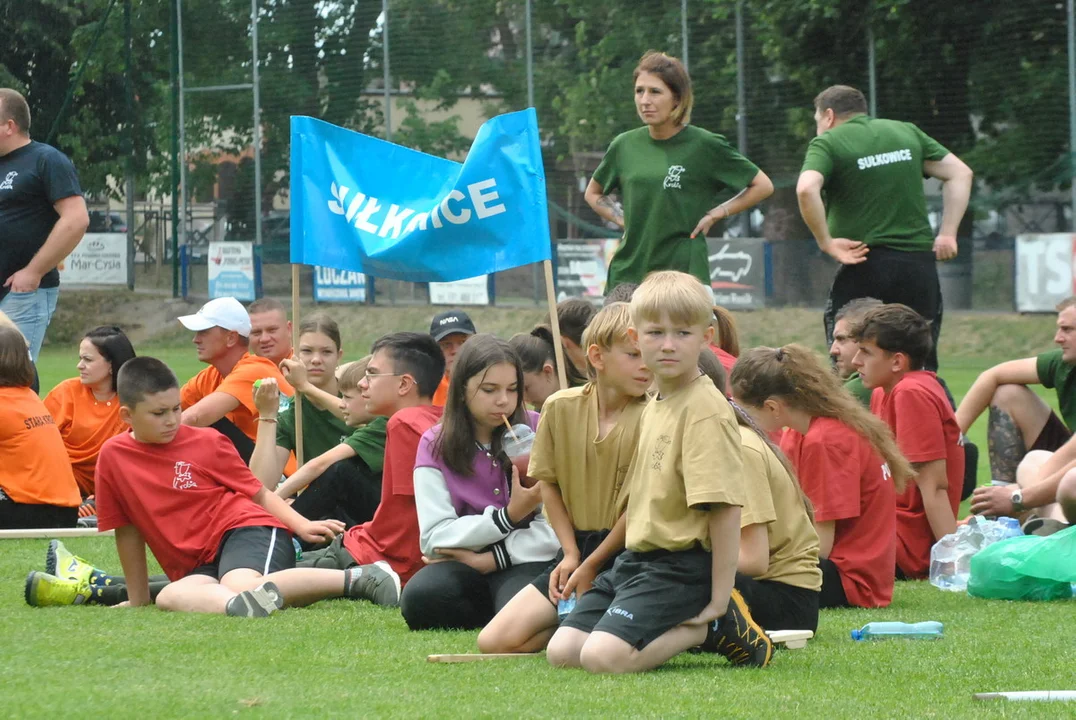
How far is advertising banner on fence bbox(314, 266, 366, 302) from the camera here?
1048 inches

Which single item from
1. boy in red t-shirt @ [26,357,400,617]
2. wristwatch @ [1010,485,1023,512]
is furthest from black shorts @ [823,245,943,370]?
boy in red t-shirt @ [26,357,400,617]

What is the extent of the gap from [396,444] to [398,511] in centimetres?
33

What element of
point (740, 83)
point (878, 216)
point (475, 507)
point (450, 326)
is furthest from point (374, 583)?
point (740, 83)

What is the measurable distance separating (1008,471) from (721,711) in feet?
14.0

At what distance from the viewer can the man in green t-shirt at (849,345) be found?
22.9ft

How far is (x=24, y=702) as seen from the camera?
3980 millimetres

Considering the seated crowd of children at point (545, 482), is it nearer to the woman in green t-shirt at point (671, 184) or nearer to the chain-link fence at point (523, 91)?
the woman in green t-shirt at point (671, 184)

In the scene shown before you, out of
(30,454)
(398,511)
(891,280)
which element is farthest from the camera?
(891,280)

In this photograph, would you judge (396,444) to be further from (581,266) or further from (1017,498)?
(581,266)

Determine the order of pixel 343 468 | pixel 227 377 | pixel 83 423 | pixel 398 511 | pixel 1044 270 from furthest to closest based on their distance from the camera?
1. pixel 1044 270
2. pixel 83 423
3. pixel 227 377
4. pixel 343 468
5. pixel 398 511

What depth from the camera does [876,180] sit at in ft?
27.5

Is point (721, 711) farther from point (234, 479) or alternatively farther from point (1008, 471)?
point (1008, 471)

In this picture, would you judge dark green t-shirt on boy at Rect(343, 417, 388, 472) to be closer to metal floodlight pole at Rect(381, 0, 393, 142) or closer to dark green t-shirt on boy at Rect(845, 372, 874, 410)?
dark green t-shirt on boy at Rect(845, 372, 874, 410)

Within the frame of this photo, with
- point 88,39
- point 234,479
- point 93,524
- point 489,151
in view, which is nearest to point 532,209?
point 489,151
